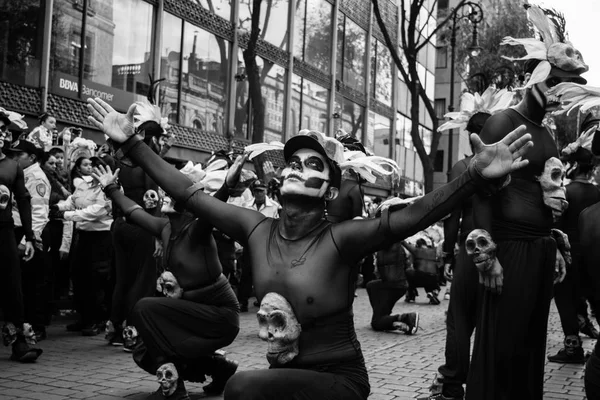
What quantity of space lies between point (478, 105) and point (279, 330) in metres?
3.05

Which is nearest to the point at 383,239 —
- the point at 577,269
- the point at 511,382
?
the point at 511,382

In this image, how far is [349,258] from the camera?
3.85 meters

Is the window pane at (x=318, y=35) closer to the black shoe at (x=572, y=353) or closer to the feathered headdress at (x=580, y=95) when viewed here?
the black shoe at (x=572, y=353)

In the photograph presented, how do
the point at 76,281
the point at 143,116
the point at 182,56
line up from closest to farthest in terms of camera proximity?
the point at 143,116 < the point at 76,281 < the point at 182,56

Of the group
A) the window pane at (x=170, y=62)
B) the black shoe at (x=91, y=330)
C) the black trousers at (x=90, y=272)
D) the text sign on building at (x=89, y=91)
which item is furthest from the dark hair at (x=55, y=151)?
the window pane at (x=170, y=62)

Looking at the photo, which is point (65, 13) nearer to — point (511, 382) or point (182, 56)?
point (182, 56)

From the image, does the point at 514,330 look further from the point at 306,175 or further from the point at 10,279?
the point at 10,279

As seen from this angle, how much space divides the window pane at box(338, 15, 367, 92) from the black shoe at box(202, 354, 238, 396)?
2661 centimetres

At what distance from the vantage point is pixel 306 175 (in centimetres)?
398

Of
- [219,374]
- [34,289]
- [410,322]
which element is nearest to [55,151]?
[34,289]

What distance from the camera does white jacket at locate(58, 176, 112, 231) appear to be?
903 cm

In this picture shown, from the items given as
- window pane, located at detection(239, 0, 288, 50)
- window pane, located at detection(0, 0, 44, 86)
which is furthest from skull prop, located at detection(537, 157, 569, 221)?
window pane, located at detection(239, 0, 288, 50)

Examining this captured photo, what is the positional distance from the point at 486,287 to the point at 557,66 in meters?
1.44

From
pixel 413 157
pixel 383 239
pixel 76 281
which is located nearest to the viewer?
pixel 383 239
